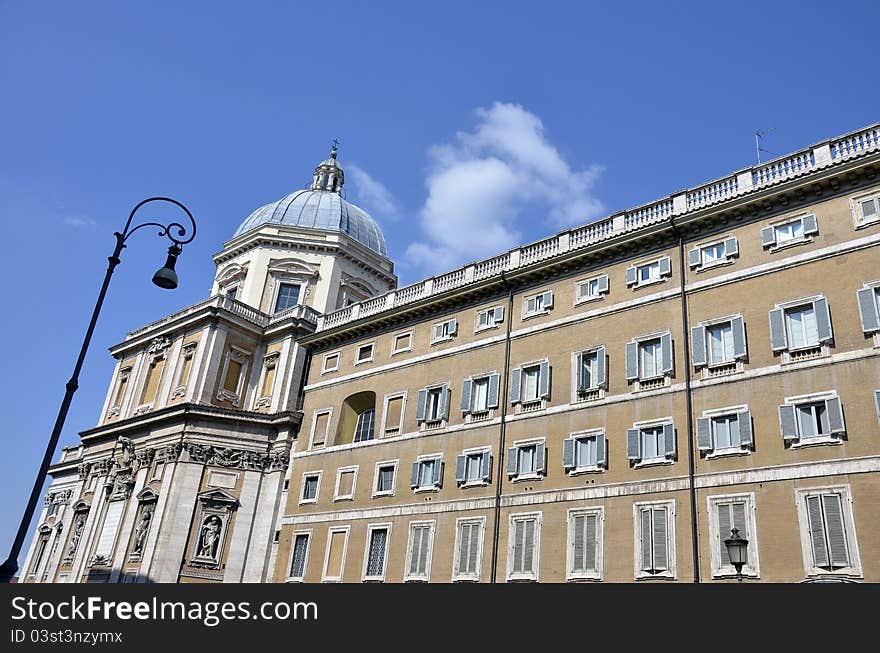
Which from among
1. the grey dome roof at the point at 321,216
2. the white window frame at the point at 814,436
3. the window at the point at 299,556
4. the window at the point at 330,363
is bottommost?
the window at the point at 299,556

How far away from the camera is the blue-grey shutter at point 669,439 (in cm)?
2434

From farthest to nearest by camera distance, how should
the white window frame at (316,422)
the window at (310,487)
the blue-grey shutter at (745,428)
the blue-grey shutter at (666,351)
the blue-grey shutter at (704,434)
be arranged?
the white window frame at (316,422), the window at (310,487), the blue-grey shutter at (666,351), the blue-grey shutter at (704,434), the blue-grey shutter at (745,428)

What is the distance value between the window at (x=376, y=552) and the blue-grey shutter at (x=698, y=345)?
1378 cm

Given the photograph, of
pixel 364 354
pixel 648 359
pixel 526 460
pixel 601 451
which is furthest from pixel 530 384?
pixel 364 354

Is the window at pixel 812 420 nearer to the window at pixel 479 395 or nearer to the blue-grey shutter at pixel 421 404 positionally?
the window at pixel 479 395

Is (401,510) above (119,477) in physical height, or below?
below

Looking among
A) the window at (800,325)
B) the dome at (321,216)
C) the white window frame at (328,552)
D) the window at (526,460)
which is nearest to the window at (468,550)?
the window at (526,460)

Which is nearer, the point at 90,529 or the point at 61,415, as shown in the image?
the point at 61,415

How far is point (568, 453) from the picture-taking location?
26797 mm

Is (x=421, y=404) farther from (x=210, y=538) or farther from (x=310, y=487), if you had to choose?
(x=210, y=538)
